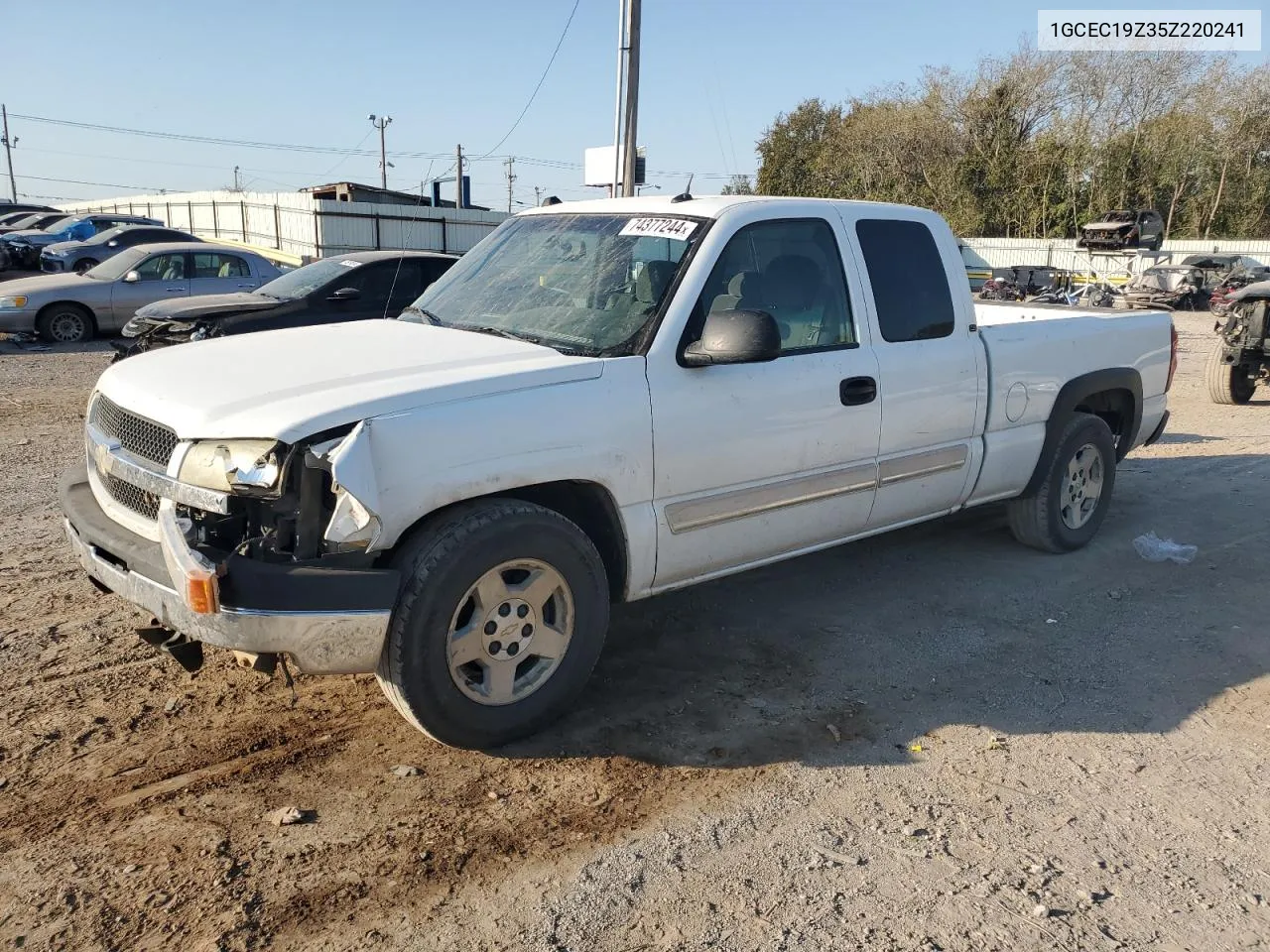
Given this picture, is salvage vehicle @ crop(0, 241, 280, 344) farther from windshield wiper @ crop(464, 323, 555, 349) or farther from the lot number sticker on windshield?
the lot number sticker on windshield

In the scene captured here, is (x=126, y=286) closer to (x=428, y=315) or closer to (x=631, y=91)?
(x=631, y=91)

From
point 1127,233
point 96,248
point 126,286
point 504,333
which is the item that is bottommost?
point 126,286

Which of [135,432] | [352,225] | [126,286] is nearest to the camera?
[135,432]

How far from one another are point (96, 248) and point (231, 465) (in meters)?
20.4

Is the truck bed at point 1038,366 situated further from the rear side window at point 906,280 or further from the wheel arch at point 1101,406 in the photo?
the rear side window at point 906,280

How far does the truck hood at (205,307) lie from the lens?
9.85m

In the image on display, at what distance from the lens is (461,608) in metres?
3.52

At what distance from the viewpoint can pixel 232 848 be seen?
10.1 ft

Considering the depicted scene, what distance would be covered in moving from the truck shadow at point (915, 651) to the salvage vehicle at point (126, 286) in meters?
11.6

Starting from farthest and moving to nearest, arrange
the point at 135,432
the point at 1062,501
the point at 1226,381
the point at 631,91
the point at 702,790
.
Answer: the point at 631,91 → the point at 1226,381 → the point at 1062,501 → the point at 135,432 → the point at 702,790

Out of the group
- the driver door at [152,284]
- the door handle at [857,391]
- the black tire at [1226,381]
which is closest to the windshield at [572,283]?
the door handle at [857,391]

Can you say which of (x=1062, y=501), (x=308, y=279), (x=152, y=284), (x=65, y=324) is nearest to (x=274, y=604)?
(x=1062, y=501)

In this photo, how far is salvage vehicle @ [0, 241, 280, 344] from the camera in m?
14.3

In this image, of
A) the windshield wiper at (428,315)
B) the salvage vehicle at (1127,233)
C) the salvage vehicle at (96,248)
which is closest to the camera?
the windshield wiper at (428,315)
